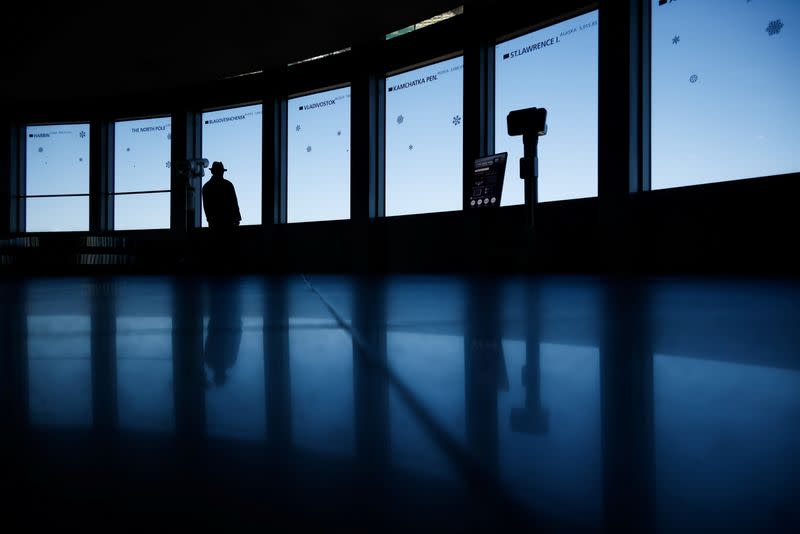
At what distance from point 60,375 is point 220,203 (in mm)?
6337

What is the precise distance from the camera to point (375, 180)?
7320mm

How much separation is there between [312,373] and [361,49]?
740cm

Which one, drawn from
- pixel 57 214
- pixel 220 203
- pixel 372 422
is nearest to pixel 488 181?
pixel 220 203

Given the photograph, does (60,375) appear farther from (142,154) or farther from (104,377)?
(142,154)

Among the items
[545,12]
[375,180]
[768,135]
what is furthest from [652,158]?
[375,180]

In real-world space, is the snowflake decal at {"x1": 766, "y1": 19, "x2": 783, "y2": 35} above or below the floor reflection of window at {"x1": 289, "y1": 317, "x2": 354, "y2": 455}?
above

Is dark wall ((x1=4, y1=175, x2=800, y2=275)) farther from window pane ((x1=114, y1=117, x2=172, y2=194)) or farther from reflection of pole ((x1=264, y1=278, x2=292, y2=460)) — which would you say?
reflection of pole ((x1=264, y1=278, x2=292, y2=460))

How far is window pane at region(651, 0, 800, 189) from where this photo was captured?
382cm

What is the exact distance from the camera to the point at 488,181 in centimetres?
535

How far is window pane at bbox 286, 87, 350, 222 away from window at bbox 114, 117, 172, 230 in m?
2.41

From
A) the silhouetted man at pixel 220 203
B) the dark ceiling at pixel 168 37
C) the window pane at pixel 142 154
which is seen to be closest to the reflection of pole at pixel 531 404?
the dark ceiling at pixel 168 37

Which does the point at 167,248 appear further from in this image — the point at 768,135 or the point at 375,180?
the point at 768,135

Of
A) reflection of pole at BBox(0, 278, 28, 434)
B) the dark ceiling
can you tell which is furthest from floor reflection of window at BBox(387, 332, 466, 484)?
the dark ceiling

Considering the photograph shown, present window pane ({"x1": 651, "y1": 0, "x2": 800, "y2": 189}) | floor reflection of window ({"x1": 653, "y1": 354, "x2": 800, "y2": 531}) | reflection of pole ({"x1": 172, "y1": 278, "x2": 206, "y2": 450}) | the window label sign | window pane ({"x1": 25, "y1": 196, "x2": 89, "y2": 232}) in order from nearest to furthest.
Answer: floor reflection of window ({"x1": 653, "y1": 354, "x2": 800, "y2": 531})
reflection of pole ({"x1": 172, "y1": 278, "x2": 206, "y2": 450})
window pane ({"x1": 651, "y1": 0, "x2": 800, "y2": 189})
the window label sign
window pane ({"x1": 25, "y1": 196, "x2": 89, "y2": 232})
